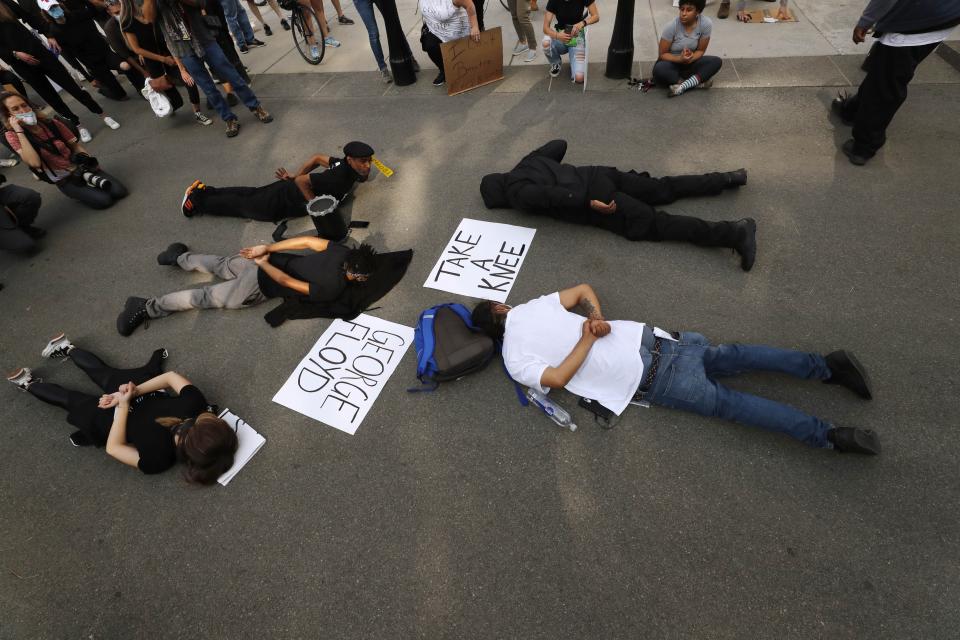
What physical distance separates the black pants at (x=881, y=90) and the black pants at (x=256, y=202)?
5.01m

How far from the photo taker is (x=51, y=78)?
5.98 metres

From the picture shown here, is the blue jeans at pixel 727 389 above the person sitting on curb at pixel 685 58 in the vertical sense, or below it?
below

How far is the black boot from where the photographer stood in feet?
11.9

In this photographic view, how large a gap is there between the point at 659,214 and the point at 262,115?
17.3ft

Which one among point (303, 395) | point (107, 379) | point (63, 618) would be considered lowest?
point (63, 618)

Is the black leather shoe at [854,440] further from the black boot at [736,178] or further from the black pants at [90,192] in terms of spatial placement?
the black pants at [90,192]

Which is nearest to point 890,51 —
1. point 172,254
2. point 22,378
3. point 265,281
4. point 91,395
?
point 265,281

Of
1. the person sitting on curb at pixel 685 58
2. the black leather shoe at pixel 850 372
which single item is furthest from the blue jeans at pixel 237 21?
the black leather shoe at pixel 850 372

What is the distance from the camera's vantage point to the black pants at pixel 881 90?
3.27 metres

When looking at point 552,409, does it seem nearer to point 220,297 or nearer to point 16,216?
point 220,297

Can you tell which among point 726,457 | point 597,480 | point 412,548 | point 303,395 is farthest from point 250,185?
point 726,457

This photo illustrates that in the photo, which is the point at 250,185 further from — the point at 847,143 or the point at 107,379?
the point at 847,143

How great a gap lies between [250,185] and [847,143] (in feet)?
19.9

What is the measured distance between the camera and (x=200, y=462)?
243 centimetres
